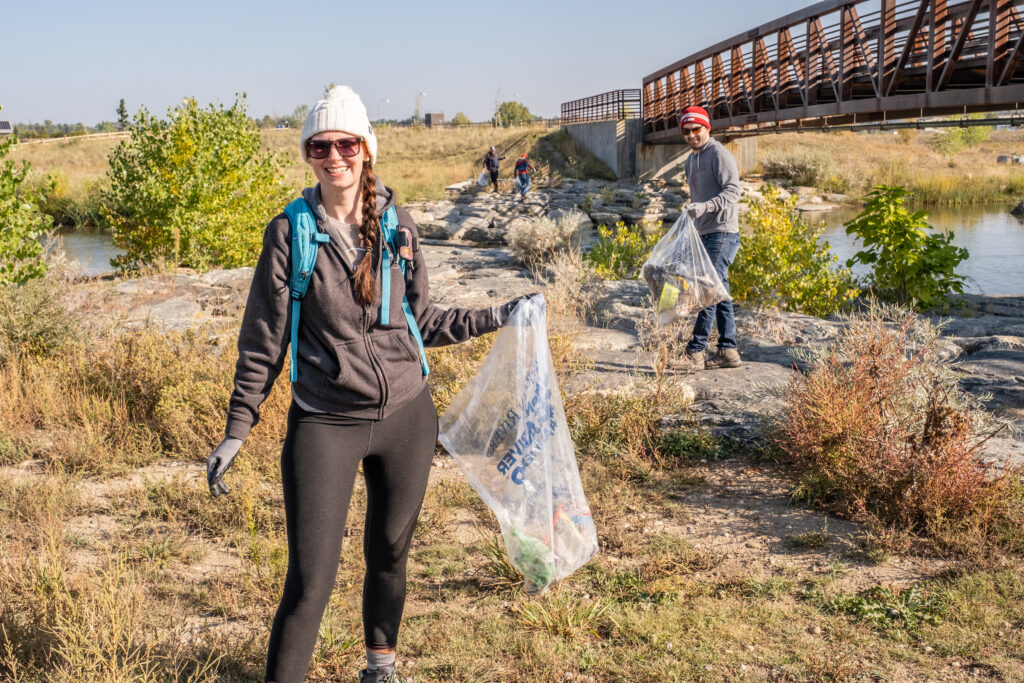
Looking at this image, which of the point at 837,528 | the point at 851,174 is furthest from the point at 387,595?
the point at 851,174

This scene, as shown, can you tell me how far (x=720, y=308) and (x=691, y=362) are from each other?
45cm

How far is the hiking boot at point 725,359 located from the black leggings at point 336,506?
410 centimetres

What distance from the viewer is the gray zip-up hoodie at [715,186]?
593cm

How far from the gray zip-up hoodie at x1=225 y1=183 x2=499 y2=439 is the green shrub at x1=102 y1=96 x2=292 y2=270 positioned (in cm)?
1018

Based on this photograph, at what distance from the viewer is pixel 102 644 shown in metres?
2.55

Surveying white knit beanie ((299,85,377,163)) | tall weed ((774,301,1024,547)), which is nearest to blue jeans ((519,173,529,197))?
tall weed ((774,301,1024,547))

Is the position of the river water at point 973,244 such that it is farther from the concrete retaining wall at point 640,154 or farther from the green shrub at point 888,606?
the green shrub at point 888,606

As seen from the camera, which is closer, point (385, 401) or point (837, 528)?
point (385, 401)

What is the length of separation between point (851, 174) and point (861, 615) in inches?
1385

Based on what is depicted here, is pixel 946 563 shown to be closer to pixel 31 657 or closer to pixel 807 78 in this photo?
pixel 31 657

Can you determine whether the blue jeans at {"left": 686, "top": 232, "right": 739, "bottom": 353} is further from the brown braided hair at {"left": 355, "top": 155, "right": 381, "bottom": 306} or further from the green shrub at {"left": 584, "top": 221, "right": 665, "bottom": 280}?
the green shrub at {"left": 584, "top": 221, "right": 665, "bottom": 280}

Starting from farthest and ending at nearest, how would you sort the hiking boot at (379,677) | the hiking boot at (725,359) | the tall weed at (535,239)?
the tall weed at (535,239), the hiking boot at (725,359), the hiking boot at (379,677)

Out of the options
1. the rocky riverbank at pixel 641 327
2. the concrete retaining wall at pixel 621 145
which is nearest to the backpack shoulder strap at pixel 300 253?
the rocky riverbank at pixel 641 327

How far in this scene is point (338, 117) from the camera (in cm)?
233
